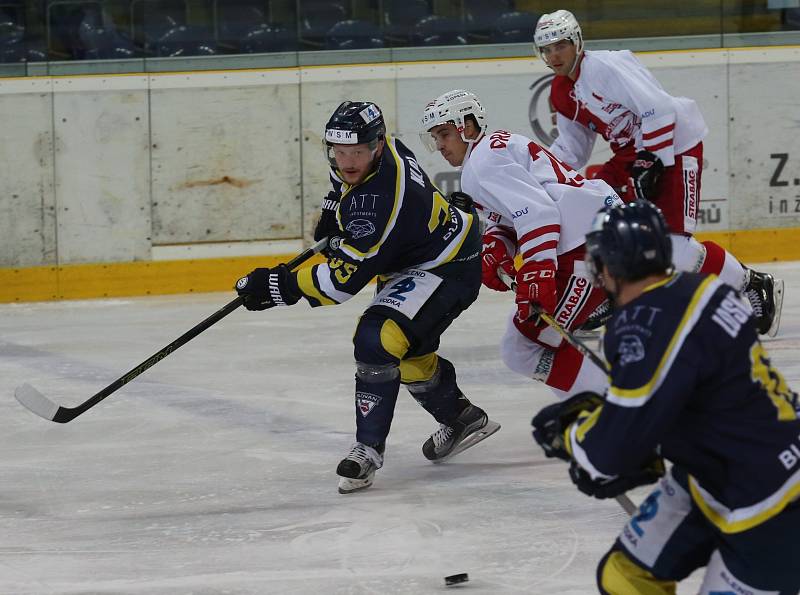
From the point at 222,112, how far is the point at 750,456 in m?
5.30

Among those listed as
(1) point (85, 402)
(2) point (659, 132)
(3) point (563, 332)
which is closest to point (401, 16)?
(2) point (659, 132)

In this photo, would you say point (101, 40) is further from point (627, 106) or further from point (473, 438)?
point (473, 438)

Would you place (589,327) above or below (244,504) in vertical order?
above

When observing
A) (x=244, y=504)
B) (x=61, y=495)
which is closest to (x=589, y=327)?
(x=244, y=504)

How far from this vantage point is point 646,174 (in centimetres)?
481

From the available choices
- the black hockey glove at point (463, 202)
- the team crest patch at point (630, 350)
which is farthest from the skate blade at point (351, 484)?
the team crest patch at point (630, 350)

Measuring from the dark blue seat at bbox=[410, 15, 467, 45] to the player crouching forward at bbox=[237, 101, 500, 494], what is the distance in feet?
11.4

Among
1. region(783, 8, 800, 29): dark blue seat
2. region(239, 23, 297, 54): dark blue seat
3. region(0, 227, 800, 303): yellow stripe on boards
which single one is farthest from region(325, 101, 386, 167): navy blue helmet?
region(783, 8, 800, 29): dark blue seat

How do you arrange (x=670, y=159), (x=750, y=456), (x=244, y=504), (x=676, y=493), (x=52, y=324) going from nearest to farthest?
→ 1. (x=750, y=456)
2. (x=676, y=493)
3. (x=244, y=504)
4. (x=670, y=159)
5. (x=52, y=324)

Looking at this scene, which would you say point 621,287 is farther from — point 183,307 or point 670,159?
point 183,307

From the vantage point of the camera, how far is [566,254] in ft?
12.6

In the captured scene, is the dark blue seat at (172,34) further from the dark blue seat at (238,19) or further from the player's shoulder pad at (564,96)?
the player's shoulder pad at (564,96)

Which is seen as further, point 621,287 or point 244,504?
point 244,504

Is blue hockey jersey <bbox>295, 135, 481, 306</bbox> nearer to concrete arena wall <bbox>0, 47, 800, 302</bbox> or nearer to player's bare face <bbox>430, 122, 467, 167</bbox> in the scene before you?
player's bare face <bbox>430, 122, 467, 167</bbox>
